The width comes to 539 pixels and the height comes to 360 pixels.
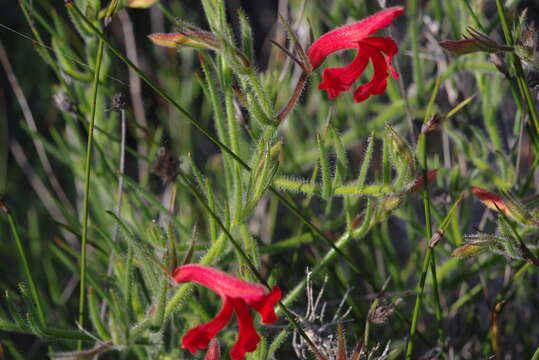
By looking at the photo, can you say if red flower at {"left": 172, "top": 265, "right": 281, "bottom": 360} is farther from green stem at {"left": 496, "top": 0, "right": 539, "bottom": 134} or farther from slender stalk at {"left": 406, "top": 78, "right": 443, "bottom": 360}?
green stem at {"left": 496, "top": 0, "right": 539, "bottom": 134}

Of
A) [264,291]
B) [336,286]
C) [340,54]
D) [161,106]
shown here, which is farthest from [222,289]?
[161,106]

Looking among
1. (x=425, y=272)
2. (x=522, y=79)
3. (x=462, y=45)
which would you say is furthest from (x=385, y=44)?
(x=425, y=272)

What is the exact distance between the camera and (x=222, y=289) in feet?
3.55

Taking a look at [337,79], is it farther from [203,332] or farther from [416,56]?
[416,56]

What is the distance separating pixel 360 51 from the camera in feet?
4.25

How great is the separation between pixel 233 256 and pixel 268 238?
44cm

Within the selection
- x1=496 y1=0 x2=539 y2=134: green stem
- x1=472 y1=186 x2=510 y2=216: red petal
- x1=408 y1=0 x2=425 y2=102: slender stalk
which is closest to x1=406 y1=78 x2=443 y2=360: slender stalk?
x1=472 y1=186 x2=510 y2=216: red petal

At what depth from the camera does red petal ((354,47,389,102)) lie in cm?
127

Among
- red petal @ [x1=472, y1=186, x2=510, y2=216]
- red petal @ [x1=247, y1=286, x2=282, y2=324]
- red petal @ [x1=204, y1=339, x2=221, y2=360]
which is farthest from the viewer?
red petal @ [x1=472, y1=186, x2=510, y2=216]

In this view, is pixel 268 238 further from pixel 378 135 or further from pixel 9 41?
pixel 9 41

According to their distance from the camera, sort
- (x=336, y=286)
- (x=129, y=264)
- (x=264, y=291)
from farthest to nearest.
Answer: (x=336, y=286) → (x=129, y=264) → (x=264, y=291)

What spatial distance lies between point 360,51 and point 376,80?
0.07m

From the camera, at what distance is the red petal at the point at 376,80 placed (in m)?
1.27

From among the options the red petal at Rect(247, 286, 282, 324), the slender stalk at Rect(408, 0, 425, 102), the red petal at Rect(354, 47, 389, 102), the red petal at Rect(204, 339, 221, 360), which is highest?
the red petal at Rect(354, 47, 389, 102)
